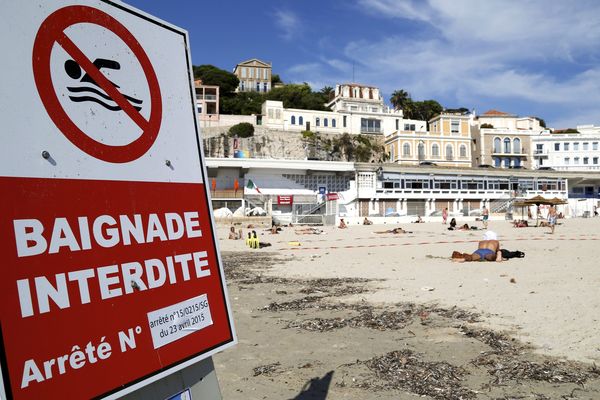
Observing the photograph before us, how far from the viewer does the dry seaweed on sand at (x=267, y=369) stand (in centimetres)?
447

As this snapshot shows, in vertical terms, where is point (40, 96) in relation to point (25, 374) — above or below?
above

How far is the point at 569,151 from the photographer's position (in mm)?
72438

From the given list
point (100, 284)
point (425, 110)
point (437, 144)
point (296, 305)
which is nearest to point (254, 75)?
point (425, 110)

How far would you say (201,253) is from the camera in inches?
71.4

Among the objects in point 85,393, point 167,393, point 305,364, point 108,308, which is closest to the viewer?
point 85,393

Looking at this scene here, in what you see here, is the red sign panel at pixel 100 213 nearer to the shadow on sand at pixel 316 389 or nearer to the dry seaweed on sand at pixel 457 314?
the shadow on sand at pixel 316 389

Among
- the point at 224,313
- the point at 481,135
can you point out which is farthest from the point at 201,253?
the point at 481,135

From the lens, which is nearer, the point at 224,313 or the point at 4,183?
the point at 4,183

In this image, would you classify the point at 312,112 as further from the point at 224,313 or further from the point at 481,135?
the point at 224,313

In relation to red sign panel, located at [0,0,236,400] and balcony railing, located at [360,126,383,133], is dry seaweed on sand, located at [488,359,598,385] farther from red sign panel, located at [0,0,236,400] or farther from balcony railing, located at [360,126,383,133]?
balcony railing, located at [360,126,383,133]

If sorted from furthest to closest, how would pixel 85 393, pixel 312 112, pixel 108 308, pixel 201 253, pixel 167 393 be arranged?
pixel 312 112 < pixel 201 253 < pixel 167 393 < pixel 108 308 < pixel 85 393

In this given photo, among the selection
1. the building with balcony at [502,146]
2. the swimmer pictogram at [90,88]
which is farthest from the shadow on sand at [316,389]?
the building with balcony at [502,146]

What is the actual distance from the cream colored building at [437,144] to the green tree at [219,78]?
31.8 meters

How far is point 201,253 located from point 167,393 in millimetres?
517
